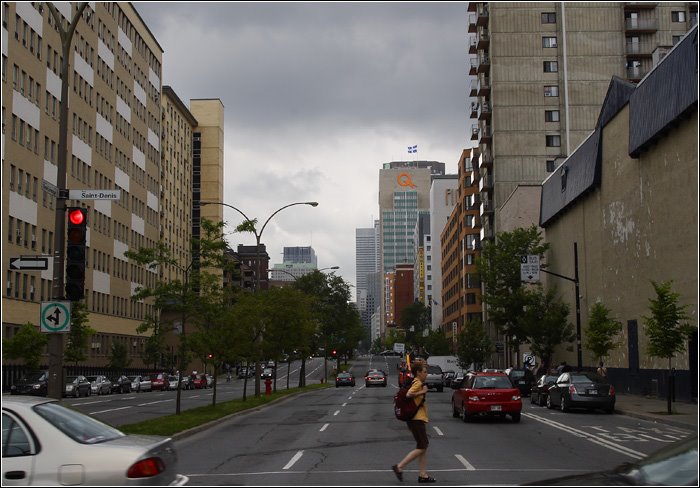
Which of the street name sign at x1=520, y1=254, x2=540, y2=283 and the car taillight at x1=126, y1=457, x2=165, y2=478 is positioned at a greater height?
the street name sign at x1=520, y1=254, x2=540, y2=283

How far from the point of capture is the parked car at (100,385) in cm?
5605

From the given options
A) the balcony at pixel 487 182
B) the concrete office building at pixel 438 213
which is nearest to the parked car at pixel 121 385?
the balcony at pixel 487 182

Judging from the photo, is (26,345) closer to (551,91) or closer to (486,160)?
(486,160)

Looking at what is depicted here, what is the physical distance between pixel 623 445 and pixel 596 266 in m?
31.0

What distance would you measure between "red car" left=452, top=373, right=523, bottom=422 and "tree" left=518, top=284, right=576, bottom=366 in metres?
28.0

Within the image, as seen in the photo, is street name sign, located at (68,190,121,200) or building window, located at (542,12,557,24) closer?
street name sign, located at (68,190,121,200)

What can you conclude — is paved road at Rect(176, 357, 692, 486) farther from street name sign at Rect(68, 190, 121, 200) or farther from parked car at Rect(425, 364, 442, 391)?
parked car at Rect(425, 364, 442, 391)

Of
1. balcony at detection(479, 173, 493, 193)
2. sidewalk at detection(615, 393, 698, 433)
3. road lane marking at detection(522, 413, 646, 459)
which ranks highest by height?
balcony at detection(479, 173, 493, 193)

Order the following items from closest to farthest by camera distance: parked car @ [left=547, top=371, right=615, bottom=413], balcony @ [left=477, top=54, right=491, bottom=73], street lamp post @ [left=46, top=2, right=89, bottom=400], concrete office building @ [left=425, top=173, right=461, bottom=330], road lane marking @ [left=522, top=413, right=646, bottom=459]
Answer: street lamp post @ [left=46, top=2, right=89, bottom=400], road lane marking @ [left=522, top=413, right=646, bottom=459], parked car @ [left=547, top=371, right=615, bottom=413], balcony @ [left=477, top=54, right=491, bottom=73], concrete office building @ [left=425, top=173, right=461, bottom=330]

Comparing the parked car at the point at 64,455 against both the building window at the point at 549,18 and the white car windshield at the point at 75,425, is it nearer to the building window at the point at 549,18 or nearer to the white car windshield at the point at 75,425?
the white car windshield at the point at 75,425

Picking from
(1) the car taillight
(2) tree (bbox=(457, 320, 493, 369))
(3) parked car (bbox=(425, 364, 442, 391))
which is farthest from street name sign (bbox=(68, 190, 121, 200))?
(2) tree (bbox=(457, 320, 493, 369))

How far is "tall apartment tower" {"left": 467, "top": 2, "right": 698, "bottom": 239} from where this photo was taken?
2987 inches

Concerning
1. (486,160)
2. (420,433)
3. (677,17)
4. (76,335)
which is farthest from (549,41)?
(420,433)

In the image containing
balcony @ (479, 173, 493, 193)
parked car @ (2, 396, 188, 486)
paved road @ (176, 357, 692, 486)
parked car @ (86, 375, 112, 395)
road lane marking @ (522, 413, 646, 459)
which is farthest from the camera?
balcony @ (479, 173, 493, 193)
